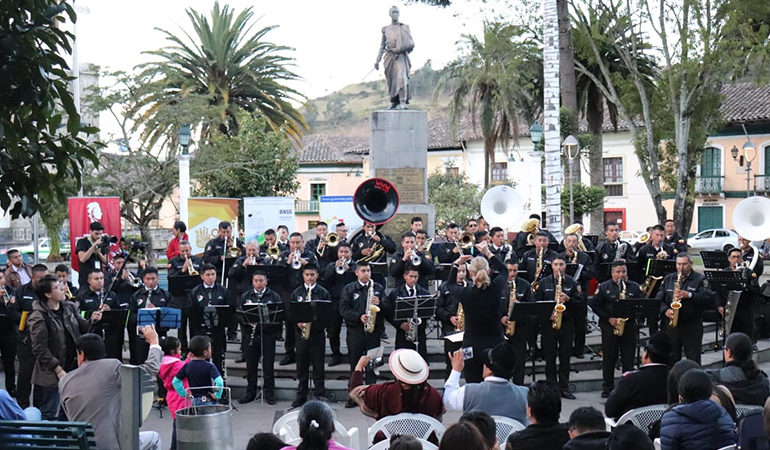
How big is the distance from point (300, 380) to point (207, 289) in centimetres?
192

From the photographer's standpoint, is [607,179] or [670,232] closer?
[670,232]

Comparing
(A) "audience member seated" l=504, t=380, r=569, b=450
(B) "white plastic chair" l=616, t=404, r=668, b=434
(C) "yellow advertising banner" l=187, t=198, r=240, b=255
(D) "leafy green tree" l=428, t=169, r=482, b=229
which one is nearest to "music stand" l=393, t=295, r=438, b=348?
(B) "white plastic chair" l=616, t=404, r=668, b=434

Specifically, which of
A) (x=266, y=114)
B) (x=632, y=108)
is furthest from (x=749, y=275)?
(x=266, y=114)

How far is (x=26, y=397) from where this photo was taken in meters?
11.8

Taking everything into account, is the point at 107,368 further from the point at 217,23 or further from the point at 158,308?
the point at 217,23

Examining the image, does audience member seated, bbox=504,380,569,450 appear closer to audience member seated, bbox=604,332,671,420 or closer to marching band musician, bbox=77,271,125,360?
audience member seated, bbox=604,332,671,420

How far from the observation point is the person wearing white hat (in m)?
7.09

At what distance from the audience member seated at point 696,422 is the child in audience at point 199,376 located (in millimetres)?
4171

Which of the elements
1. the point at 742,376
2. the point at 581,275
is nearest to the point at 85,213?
the point at 581,275

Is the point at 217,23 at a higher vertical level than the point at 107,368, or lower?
higher

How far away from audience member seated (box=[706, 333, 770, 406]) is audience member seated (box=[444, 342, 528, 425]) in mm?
1637

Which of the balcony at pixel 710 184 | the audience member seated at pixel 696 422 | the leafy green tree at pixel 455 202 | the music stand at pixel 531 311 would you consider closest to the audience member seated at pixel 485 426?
the audience member seated at pixel 696 422

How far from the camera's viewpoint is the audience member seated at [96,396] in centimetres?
738

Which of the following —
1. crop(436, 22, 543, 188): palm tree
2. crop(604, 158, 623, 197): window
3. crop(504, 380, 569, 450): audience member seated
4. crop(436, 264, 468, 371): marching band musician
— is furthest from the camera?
crop(604, 158, 623, 197): window
